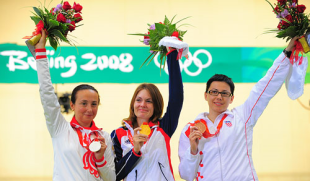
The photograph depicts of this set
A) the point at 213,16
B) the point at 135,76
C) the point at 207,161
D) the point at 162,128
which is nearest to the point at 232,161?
the point at 207,161

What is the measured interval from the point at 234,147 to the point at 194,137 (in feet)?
1.09

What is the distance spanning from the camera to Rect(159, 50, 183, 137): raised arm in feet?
9.91

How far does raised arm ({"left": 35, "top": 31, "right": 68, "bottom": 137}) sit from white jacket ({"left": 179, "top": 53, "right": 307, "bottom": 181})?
1019 millimetres

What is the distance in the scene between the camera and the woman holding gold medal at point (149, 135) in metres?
2.97

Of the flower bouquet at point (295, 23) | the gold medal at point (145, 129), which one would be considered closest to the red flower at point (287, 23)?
the flower bouquet at point (295, 23)

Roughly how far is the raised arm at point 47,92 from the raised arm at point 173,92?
86 cm

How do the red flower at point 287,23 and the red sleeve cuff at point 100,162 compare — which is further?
the red flower at point 287,23

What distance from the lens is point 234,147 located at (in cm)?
297

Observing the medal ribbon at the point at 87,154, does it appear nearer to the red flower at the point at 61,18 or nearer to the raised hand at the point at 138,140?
the raised hand at the point at 138,140

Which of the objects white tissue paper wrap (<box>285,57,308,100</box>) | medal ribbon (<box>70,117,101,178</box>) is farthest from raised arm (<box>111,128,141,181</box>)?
white tissue paper wrap (<box>285,57,308,100</box>)

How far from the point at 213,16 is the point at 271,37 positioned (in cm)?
106

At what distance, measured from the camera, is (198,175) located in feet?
9.93

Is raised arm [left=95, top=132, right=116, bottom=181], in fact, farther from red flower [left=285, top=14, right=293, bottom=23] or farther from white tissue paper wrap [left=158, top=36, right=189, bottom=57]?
red flower [left=285, top=14, right=293, bottom=23]

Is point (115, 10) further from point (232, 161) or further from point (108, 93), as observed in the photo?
point (232, 161)
